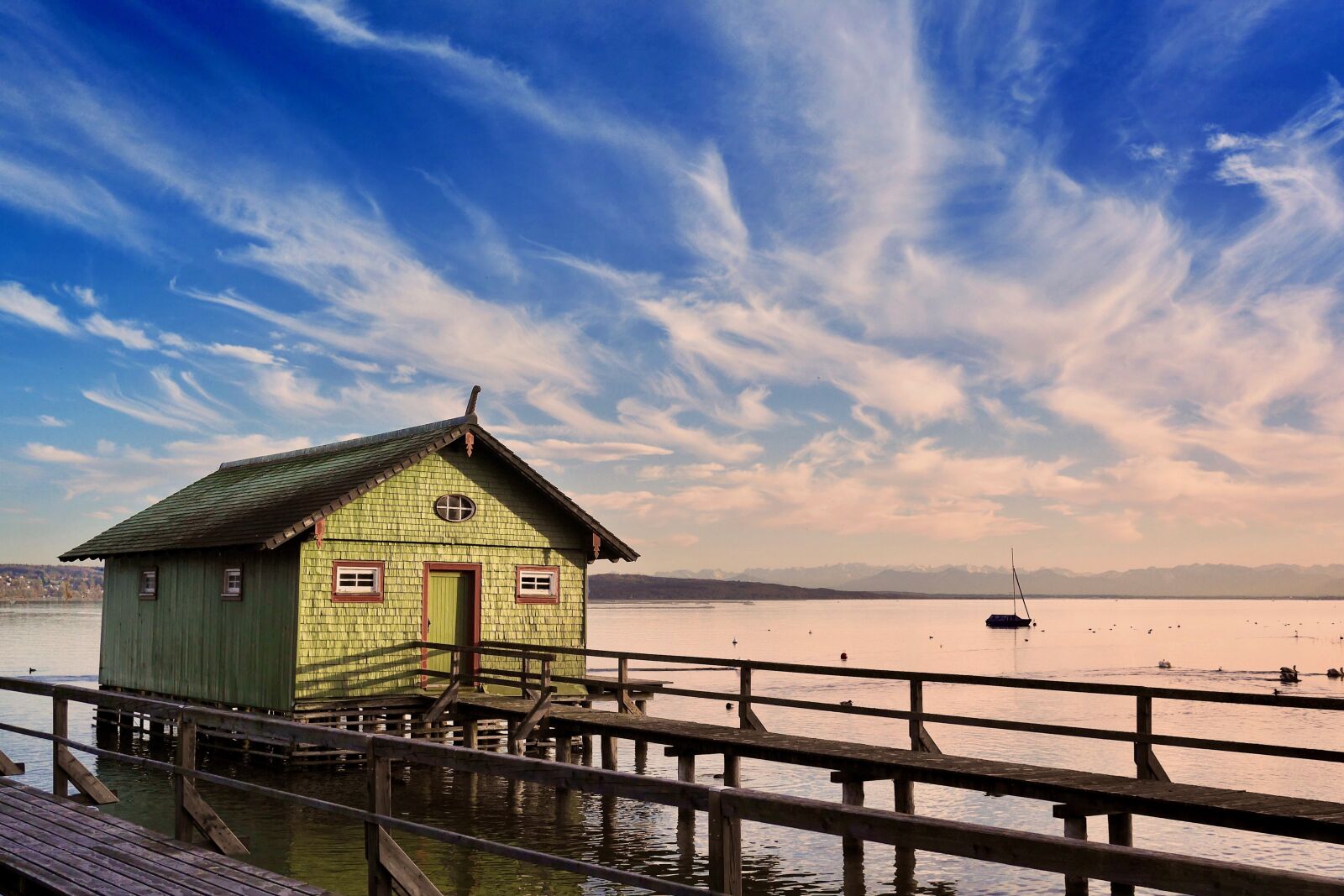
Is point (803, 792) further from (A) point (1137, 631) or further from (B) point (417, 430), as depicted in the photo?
(A) point (1137, 631)

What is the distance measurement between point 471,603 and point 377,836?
18.2 metres

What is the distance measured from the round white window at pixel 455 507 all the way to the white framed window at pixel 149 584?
772 cm

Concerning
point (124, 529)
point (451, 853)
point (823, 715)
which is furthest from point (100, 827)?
point (823, 715)

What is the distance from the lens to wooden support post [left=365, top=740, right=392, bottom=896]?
24.9 feet

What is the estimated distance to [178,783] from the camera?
10.0 meters

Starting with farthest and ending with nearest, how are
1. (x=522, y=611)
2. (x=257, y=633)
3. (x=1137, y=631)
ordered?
1. (x=1137, y=631)
2. (x=522, y=611)
3. (x=257, y=633)

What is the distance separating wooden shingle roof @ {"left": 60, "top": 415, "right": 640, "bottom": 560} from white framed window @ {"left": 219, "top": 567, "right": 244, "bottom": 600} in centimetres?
74

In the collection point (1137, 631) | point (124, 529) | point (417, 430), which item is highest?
point (417, 430)

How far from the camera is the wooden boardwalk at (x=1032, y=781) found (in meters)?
11.2

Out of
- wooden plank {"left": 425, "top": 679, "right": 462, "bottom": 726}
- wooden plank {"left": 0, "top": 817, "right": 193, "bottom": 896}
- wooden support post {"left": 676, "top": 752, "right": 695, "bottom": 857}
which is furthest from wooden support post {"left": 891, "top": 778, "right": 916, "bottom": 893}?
wooden plank {"left": 0, "top": 817, "right": 193, "bottom": 896}

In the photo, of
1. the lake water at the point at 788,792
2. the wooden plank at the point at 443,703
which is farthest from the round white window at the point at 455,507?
the lake water at the point at 788,792

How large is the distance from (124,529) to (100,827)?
22036mm

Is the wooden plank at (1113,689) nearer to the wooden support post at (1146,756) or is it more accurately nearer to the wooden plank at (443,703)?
the wooden support post at (1146,756)

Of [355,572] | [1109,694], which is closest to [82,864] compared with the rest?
[1109,694]
